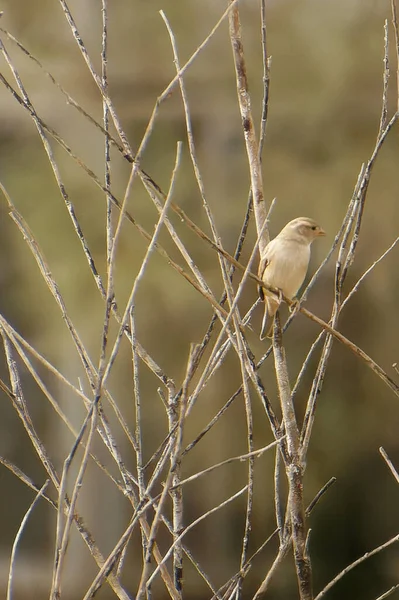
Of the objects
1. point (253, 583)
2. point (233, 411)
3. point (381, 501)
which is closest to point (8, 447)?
point (233, 411)

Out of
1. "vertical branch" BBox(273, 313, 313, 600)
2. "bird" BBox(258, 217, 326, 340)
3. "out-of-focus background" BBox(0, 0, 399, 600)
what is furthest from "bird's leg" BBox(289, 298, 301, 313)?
"out-of-focus background" BBox(0, 0, 399, 600)

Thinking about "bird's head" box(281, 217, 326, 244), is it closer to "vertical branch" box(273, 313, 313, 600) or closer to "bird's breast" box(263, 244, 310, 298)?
"bird's breast" box(263, 244, 310, 298)

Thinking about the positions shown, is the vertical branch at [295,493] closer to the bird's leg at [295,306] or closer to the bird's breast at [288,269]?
the bird's leg at [295,306]

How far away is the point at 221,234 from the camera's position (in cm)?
201

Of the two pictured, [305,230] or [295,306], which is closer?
[295,306]

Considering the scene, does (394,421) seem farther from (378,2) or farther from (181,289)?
(378,2)

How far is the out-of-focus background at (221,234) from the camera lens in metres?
2.00

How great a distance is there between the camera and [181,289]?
6.82 ft

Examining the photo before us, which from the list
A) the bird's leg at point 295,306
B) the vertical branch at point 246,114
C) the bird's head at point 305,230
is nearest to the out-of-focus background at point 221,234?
the bird's head at point 305,230

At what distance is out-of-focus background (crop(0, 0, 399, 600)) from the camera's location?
2.00m

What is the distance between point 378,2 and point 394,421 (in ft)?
3.69

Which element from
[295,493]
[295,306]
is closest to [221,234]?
[295,306]

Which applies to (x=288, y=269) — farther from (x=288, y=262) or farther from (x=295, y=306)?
(x=295, y=306)

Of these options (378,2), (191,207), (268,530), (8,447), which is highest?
(378,2)
